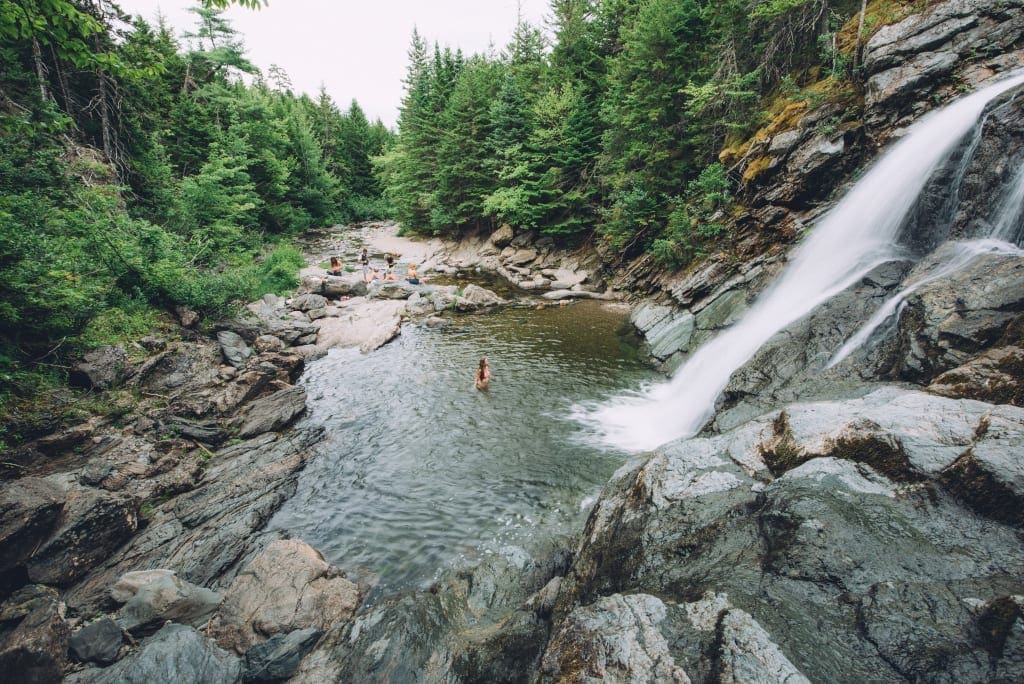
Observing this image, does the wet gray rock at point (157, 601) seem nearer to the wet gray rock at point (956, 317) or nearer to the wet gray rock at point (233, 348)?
the wet gray rock at point (233, 348)

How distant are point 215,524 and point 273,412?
3.52 metres

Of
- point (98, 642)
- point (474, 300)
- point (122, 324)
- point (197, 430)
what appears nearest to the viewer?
point (98, 642)

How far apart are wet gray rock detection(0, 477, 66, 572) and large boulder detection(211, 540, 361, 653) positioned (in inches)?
99.7

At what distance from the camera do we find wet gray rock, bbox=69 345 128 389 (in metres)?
7.59

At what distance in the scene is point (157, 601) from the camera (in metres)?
4.62

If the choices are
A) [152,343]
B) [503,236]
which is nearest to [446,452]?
[152,343]

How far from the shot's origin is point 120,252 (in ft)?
31.9

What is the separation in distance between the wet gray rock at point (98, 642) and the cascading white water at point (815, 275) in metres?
7.83

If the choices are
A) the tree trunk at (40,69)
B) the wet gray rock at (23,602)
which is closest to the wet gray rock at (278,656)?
the wet gray rock at (23,602)

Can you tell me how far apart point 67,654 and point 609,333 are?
46.7 feet

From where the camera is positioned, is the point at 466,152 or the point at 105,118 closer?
the point at 105,118

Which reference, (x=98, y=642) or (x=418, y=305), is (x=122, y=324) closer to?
(x=98, y=642)

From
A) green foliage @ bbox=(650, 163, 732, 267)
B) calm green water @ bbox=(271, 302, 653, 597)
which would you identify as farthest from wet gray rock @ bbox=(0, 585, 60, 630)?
A: green foliage @ bbox=(650, 163, 732, 267)

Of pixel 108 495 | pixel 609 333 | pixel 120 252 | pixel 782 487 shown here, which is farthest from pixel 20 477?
pixel 609 333
